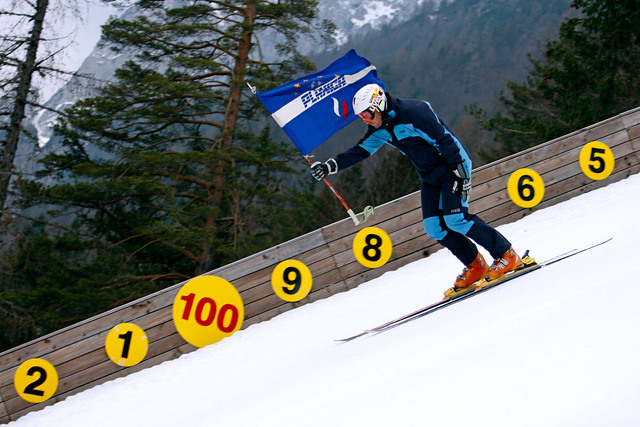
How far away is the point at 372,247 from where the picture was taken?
23.8ft

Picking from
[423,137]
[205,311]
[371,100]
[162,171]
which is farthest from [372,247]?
[162,171]

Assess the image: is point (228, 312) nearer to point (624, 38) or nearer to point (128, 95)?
point (128, 95)

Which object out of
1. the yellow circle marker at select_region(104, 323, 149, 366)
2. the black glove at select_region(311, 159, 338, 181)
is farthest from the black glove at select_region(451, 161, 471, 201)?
the yellow circle marker at select_region(104, 323, 149, 366)

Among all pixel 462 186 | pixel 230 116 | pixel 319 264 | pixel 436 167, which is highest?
pixel 230 116

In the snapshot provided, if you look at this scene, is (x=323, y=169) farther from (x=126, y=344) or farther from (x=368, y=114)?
(x=126, y=344)

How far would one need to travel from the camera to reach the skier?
15.0 ft

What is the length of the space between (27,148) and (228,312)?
911cm

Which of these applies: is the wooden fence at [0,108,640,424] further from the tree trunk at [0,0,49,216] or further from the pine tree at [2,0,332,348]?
the tree trunk at [0,0,49,216]

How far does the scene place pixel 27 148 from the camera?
13.3m

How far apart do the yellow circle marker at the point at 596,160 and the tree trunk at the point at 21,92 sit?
36.2 feet

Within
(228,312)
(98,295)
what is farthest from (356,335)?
(98,295)

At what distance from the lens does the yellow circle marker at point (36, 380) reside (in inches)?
235

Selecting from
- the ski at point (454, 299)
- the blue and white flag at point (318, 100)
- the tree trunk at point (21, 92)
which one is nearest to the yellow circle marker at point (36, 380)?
the ski at point (454, 299)

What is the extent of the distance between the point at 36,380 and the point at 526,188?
6300 millimetres
